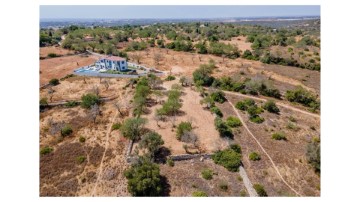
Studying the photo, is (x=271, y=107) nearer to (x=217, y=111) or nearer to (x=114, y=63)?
(x=217, y=111)

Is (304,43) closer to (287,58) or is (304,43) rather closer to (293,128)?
(287,58)

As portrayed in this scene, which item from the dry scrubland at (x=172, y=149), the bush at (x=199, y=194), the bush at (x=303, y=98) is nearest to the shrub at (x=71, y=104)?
the dry scrubland at (x=172, y=149)

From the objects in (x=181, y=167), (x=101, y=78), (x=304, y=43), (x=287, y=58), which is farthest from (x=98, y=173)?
(x=304, y=43)

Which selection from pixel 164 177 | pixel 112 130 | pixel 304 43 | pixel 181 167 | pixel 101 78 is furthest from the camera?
pixel 304 43

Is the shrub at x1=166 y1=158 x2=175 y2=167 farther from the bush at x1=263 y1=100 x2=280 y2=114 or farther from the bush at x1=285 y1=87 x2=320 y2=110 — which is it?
the bush at x1=285 y1=87 x2=320 y2=110

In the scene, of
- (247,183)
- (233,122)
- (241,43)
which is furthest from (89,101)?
(241,43)

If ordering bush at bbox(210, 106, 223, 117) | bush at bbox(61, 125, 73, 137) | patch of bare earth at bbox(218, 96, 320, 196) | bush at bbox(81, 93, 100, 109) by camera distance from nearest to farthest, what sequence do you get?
patch of bare earth at bbox(218, 96, 320, 196) < bush at bbox(61, 125, 73, 137) < bush at bbox(210, 106, 223, 117) < bush at bbox(81, 93, 100, 109)

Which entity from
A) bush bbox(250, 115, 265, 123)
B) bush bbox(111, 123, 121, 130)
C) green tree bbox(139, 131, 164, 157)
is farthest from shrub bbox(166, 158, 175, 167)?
bush bbox(250, 115, 265, 123)
